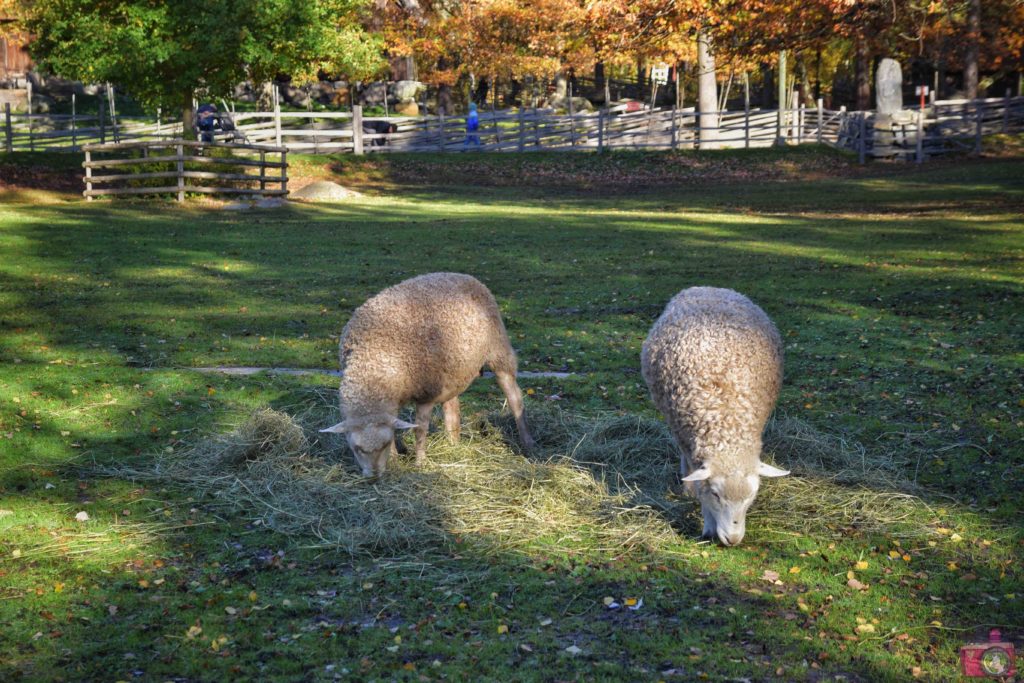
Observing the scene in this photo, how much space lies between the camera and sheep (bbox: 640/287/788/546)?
6.76m

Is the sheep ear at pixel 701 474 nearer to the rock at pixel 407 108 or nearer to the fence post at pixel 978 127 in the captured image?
the fence post at pixel 978 127

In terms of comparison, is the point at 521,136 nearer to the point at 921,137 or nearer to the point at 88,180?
the point at 921,137

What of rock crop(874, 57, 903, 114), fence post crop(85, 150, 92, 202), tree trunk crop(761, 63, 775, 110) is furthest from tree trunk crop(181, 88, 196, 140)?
tree trunk crop(761, 63, 775, 110)

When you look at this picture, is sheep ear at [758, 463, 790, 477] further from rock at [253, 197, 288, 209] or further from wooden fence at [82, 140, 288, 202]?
wooden fence at [82, 140, 288, 202]

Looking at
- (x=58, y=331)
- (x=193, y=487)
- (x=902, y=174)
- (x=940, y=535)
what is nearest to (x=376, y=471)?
(x=193, y=487)

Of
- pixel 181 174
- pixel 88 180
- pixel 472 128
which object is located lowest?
pixel 88 180

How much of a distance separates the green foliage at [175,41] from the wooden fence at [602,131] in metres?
6.48

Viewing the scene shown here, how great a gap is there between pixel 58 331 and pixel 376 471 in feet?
22.1

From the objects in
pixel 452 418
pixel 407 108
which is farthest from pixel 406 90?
pixel 452 418

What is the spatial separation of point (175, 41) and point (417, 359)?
23979mm

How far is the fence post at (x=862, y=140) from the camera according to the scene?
1444 inches

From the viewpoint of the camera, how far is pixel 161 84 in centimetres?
3009

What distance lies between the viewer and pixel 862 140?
120ft

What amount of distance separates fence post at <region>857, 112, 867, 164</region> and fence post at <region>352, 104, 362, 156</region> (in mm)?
18027
